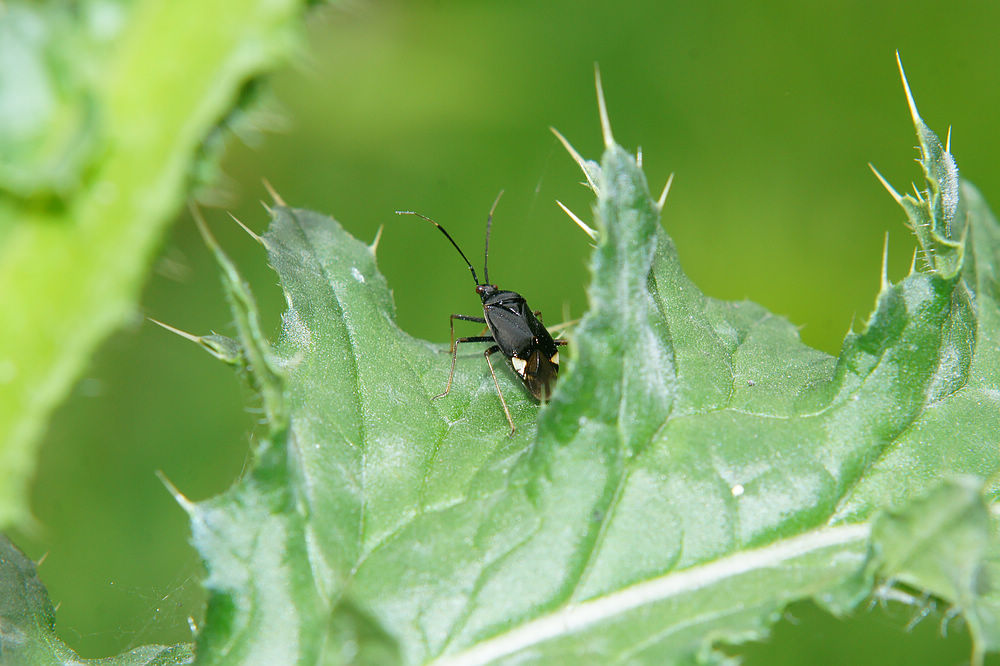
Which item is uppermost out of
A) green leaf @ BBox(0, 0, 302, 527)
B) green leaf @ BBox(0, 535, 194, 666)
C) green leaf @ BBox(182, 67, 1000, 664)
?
green leaf @ BBox(0, 0, 302, 527)

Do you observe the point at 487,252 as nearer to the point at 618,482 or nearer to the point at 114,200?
the point at 618,482

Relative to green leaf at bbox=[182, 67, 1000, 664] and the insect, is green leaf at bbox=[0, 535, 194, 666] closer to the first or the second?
green leaf at bbox=[182, 67, 1000, 664]

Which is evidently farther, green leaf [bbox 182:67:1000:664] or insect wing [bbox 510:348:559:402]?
insect wing [bbox 510:348:559:402]

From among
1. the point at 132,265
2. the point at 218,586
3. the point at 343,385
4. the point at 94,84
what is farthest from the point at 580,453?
the point at 94,84

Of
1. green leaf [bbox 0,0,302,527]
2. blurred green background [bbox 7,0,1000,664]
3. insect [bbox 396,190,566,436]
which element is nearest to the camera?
green leaf [bbox 0,0,302,527]

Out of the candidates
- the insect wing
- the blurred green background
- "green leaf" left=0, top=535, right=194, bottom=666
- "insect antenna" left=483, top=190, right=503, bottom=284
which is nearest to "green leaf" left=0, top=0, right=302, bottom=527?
"green leaf" left=0, top=535, right=194, bottom=666

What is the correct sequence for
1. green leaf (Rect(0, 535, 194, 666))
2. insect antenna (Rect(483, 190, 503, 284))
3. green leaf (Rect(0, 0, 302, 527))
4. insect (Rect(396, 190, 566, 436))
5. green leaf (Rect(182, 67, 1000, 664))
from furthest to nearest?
insect antenna (Rect(483, 190, 503, 284)) → insect (Rect(396, 190, 566, 436)) → green leaf (Rect(0, 535, 194, 666)) → green leaf (Rect(182, 67, 1000, 664)) → green leaf (Rect(0, 0, 302, 527))

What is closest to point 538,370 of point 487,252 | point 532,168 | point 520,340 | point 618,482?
point 520,340
